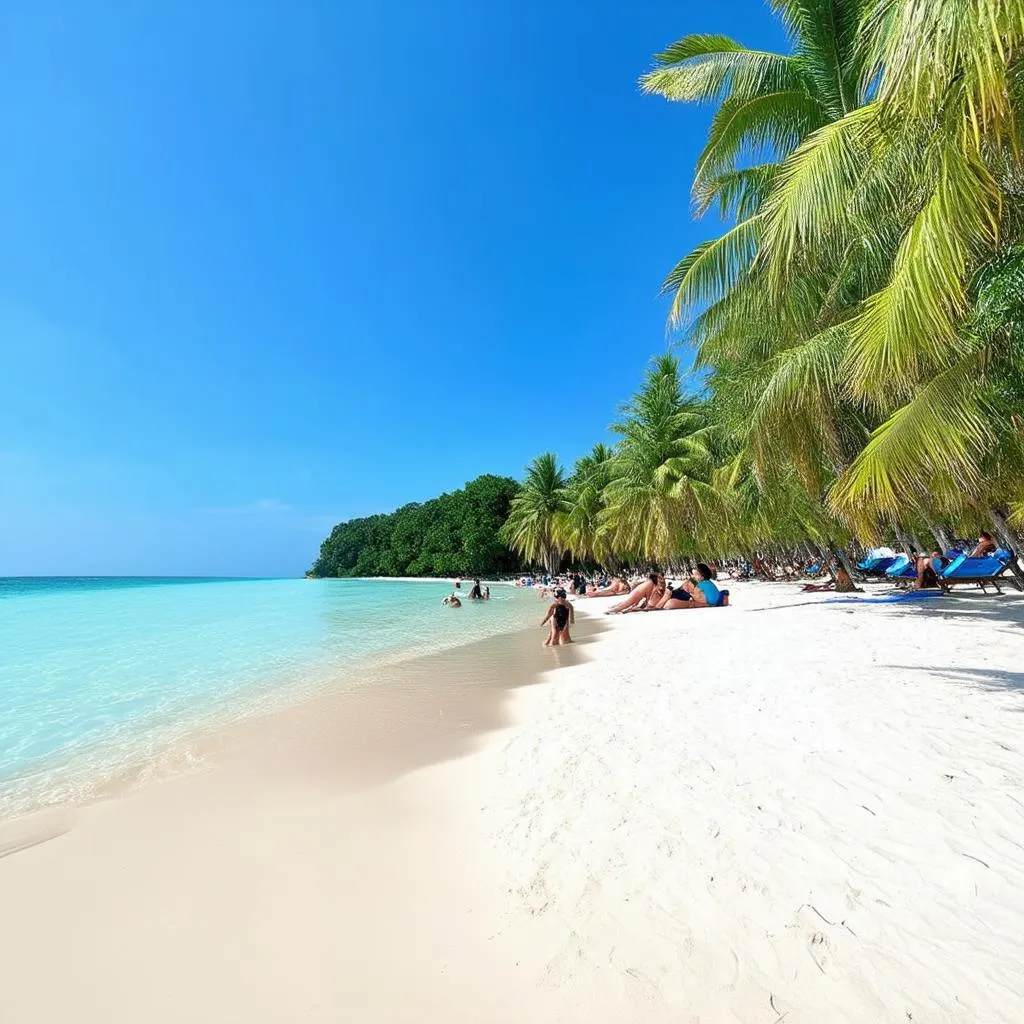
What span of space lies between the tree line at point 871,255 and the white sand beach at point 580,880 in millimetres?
2252

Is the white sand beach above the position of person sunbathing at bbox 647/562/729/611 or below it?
below

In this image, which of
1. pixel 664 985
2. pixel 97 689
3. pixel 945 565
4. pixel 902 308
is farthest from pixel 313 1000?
pixel 945 565

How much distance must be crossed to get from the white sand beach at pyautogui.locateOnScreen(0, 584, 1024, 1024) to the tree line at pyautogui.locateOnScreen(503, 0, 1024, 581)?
2.25 meters

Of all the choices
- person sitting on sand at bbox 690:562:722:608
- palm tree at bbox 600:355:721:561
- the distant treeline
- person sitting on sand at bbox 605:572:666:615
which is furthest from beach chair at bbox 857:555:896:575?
the distant treeline

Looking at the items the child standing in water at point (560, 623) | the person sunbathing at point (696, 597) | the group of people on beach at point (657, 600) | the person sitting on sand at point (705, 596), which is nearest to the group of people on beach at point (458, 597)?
the group of people on beach at point (657, 600)

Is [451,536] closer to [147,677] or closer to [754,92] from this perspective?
[147,677]

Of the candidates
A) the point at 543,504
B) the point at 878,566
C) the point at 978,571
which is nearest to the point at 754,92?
the point at 978,571

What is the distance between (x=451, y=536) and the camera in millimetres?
63625

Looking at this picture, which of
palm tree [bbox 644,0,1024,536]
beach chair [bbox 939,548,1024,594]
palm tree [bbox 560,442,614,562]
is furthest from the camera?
palm tree [bbox 560,442,614,562]

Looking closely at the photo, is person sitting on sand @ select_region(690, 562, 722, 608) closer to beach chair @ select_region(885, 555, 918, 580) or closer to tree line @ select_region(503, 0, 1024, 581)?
tree line @ select_region(503, 0, 1024, 581)

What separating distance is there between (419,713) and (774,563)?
36.1 m

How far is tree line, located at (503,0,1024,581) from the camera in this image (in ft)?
9.09

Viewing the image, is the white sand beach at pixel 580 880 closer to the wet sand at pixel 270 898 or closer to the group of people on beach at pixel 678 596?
the wet sand at pixel 270 898

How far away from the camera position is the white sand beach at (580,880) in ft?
5.20
